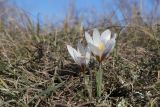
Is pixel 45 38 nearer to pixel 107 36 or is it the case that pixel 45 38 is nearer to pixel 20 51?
pixel 20 51

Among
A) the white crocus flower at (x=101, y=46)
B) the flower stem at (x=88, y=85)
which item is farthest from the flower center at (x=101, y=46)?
the flower stem at (x=88, y=85)

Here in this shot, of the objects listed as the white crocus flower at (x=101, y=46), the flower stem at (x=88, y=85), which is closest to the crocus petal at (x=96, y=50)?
the white crocus flower at (x=101, y=46)

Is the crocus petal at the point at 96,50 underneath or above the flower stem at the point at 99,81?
above

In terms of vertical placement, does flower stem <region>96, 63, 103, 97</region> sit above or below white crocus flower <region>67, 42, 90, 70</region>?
below

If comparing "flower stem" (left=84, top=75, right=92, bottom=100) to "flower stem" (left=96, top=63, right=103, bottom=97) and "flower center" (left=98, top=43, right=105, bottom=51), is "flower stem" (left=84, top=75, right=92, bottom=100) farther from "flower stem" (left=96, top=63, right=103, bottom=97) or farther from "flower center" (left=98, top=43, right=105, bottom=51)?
"flower center" (left=98, top=43, right=105, bottom=51)

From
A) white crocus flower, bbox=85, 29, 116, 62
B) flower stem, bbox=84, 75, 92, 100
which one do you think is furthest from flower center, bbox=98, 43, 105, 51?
flower stem, bbox=84, 75, 92, 100

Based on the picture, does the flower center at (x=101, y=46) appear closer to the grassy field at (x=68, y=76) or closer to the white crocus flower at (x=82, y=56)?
the white crocus flower at (x=82, y=56)

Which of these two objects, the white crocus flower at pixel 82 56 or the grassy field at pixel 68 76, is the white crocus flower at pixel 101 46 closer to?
the white crocus flower at pixel 82 56

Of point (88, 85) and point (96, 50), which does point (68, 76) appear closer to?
point (88, 85)
